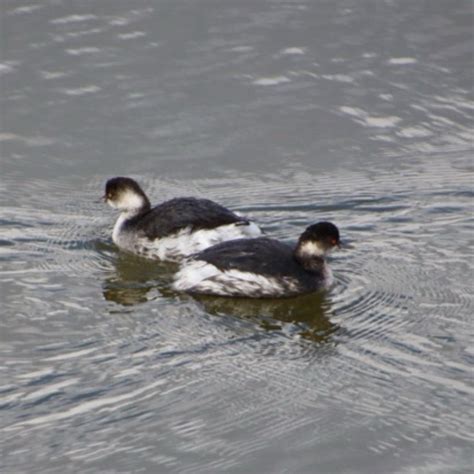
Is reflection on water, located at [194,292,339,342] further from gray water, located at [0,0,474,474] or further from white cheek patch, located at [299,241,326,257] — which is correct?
white cheek patch, located at [299,241,326,257]

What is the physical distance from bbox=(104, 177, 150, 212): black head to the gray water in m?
0.33

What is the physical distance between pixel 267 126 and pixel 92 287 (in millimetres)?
3693

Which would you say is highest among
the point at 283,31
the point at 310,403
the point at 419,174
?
the point at 283,31

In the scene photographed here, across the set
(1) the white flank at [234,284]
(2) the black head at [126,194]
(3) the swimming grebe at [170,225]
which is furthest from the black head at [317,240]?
(2) the black head at [126,194]

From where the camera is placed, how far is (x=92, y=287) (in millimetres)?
10055

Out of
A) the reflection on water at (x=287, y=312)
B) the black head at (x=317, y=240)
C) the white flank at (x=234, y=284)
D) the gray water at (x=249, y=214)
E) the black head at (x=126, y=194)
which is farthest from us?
the black head at (x=126, y=194)

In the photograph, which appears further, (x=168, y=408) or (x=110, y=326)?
(x=110, y=326)

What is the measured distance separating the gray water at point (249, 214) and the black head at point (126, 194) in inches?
13.1

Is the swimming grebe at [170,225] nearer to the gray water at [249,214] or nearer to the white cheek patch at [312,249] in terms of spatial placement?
the gray water at [249,214]

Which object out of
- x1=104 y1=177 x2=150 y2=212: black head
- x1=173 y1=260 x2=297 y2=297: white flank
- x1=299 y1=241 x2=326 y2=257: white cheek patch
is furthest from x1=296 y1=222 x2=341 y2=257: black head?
x1=104 y1=177 x2=150 y2=212: black head

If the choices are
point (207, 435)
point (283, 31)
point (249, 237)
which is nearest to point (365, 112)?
point (283, 31)

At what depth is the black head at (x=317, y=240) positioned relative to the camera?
400 inches

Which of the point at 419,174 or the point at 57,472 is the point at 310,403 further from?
the point at 419,174

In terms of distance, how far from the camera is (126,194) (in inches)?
445
